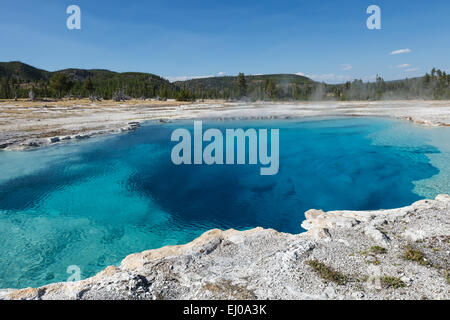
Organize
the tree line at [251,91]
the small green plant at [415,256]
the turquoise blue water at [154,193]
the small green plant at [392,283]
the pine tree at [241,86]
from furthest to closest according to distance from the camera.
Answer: the pine tree at [241,86]
the tree line at [251,91]
the turquoise blue water at [154,193]
the small green plant at [415,256]
the small green plant at [392,283]

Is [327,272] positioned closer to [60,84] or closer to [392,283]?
[392,283]

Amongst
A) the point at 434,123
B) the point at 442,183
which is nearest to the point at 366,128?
the point at 434,123

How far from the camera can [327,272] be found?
6.36 metres

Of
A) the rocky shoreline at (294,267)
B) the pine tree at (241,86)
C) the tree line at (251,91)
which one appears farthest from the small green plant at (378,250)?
the pine tree at (241,86)

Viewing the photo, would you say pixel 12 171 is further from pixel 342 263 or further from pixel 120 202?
pixel 342 263

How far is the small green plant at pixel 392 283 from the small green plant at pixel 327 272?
78 cm

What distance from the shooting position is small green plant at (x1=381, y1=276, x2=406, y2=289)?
5768 millimetres

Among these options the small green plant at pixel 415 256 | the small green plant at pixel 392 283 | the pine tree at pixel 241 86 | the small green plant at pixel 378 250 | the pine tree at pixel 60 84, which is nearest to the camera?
the small green plant at pixel 392 283

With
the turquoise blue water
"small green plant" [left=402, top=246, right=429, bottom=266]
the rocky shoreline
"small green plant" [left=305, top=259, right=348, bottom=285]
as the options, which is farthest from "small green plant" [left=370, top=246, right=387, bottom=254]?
the turquoise blue water

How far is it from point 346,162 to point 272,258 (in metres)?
17.4

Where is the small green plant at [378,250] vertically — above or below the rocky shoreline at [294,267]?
above

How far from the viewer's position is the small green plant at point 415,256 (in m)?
6.62

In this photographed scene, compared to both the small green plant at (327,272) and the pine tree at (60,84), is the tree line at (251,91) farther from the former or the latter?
the small green plant at (327,272)

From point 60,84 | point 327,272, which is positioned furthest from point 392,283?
point 60,84
